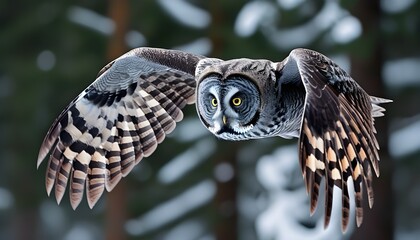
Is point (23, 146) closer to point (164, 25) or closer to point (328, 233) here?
point (164, 25)

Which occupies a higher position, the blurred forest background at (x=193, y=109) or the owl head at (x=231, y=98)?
the owl head at (x=231, y=98)

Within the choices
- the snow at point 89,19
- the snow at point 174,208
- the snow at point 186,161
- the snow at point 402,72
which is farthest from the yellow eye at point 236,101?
the snow at point 174,208

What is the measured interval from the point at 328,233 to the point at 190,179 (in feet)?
9.68

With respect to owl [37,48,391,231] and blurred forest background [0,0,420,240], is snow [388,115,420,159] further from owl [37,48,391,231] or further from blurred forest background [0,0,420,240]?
owl [37,48,391,231]

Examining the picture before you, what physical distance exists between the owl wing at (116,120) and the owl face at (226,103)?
992 mm

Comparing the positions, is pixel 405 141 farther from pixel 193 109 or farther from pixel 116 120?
pixel 116 120

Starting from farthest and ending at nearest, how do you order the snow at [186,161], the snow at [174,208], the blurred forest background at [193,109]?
the snow at [174,208] → the snow at [186,161] → the blurred forest background at [193,109]

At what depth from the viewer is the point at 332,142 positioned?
645cm

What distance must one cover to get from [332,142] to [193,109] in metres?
9.68

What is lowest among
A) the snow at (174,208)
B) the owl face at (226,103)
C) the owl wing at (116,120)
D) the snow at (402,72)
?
the snow at (174,208)

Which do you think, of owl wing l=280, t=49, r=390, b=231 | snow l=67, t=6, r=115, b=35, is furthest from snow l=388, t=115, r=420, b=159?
owl wing l=280, t=49, r=390, b=231

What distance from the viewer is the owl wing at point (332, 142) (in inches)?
249

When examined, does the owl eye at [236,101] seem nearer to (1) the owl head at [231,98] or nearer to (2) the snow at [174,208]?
(1) the owl head at [231,98]

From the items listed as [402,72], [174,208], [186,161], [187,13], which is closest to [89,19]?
[187,13]
